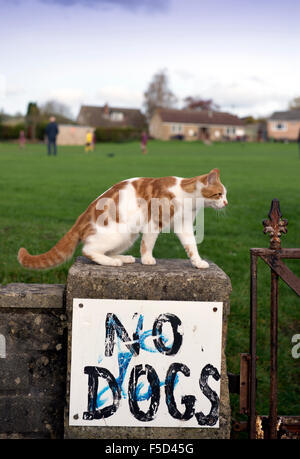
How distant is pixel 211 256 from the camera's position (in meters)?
6.28

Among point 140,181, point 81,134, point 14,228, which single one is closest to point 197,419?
point 140,181

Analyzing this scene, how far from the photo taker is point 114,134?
204 ft

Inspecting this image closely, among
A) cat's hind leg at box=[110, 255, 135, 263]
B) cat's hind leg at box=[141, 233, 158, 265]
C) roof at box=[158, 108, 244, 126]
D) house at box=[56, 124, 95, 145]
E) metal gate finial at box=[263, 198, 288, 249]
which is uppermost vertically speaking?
roof at box=[158, 108, 244, 126]

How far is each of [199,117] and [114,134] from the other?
2447cm

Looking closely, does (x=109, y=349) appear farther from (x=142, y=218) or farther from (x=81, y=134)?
(x=81, y=134)

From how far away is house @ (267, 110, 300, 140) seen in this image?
80125 millimetres

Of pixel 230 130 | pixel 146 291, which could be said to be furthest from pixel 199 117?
pixel 146 291

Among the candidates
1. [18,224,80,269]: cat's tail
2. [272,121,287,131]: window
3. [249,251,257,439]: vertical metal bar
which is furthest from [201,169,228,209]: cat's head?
[272,121,287,131]: window

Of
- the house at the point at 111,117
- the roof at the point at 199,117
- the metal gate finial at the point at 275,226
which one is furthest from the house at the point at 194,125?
the metal gate finial at the point at 275,226

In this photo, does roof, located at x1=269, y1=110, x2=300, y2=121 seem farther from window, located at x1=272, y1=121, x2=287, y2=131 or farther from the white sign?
the white sign

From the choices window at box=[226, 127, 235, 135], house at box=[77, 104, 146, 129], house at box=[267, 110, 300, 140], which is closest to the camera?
house at box=[267, 110, 300, 140]

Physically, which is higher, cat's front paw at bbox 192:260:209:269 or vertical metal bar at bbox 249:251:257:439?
cat's front paw at bbox 192:260:209:269

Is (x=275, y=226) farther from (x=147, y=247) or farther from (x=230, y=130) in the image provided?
(x=230, y=130)

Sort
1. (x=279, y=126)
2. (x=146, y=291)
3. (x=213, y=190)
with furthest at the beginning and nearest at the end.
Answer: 1. (x=279, y=126)
2. (x=213, y=190)
3. (x=146, y=291)
